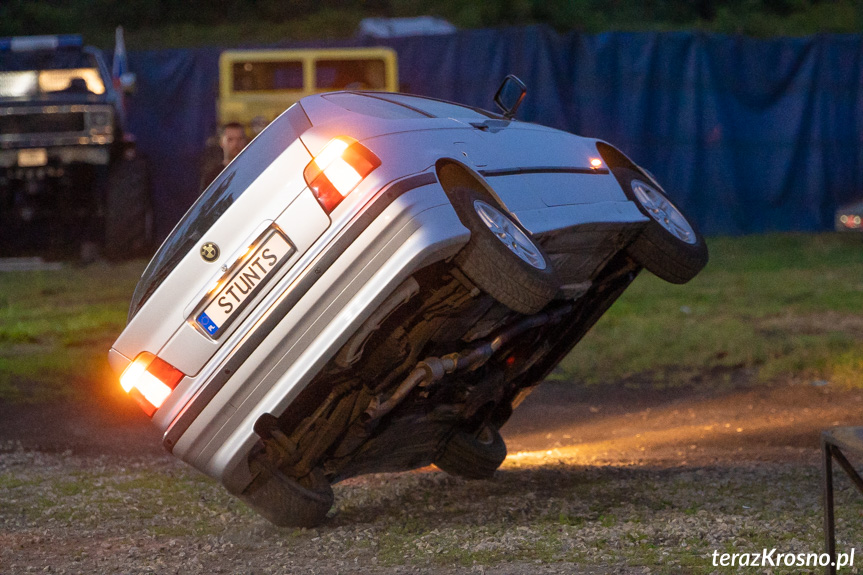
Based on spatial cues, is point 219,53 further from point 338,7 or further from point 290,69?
point 338,7

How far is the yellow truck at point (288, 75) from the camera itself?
48.2 ft

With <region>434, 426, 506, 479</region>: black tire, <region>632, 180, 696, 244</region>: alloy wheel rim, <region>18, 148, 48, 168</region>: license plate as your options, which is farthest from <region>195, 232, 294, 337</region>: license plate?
<region>18, 148, 48, 168</region>: license plate

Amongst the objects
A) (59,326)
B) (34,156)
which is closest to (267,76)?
(34,156)

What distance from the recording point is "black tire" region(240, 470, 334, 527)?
433cm

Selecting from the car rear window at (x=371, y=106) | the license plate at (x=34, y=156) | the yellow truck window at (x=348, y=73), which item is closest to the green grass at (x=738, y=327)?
the car rear window at (x=371, y=106)

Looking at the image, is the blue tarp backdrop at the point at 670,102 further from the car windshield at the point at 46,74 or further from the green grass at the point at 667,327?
the green grass at the point at 667,327

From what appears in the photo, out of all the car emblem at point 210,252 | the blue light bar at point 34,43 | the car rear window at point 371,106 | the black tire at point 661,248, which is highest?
the car rear window at point 371,106

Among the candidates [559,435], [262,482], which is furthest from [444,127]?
[559,435]

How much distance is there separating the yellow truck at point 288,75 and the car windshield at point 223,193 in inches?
409

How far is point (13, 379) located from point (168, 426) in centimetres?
478

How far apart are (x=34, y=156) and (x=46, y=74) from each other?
3.72 ft

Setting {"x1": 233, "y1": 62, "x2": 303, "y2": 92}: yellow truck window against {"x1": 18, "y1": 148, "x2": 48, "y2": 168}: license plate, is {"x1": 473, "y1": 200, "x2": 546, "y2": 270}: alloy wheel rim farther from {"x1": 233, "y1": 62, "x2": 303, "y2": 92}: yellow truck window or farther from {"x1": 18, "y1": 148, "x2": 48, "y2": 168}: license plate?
{"x1": 233, "y1": 62, "x2": 303, "y2": 92}: yellow truck window

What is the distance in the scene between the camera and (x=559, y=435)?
22.3 feet

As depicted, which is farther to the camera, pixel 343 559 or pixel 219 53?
pixel 219 53
